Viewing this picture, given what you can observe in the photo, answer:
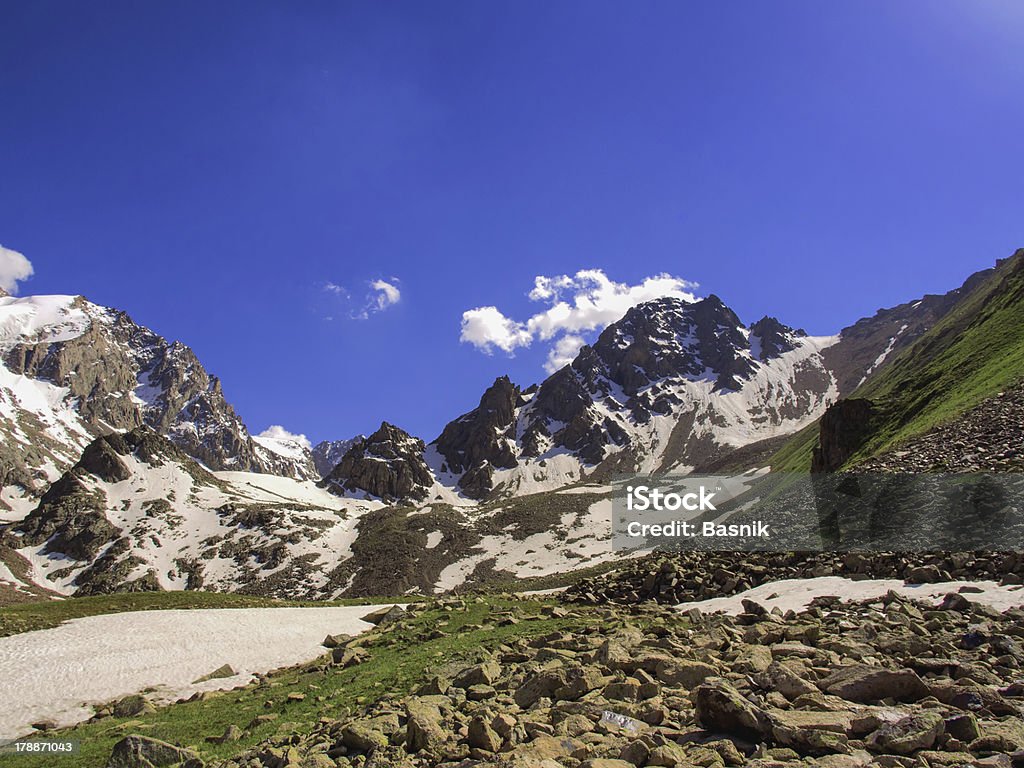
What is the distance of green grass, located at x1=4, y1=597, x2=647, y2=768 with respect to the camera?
15.6 metres

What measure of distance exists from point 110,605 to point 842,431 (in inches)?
2802

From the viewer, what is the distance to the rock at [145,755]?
44.2ft

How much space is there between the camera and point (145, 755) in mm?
13641

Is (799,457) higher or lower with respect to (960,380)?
lower

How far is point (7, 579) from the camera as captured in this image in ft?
400

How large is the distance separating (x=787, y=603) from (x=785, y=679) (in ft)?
44.2

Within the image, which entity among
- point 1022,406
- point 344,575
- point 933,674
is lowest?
point 344,575

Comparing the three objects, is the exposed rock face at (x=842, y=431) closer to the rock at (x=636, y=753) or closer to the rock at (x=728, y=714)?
the rock at (x=728, y=714)

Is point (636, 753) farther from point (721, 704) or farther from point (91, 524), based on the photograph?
point (91, 524)

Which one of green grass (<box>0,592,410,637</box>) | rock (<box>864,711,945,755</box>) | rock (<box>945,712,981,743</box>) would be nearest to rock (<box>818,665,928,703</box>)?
rock (<box>864,711,945,755</box>)

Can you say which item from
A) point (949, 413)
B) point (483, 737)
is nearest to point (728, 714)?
point (483, 737)

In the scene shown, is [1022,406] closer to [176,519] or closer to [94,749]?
[94,749]

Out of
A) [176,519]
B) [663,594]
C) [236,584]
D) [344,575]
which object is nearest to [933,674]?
[663,594]

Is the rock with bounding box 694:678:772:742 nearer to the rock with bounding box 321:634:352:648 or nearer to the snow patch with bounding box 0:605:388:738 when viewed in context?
the snow patch with bounding box 0:605:388:738
